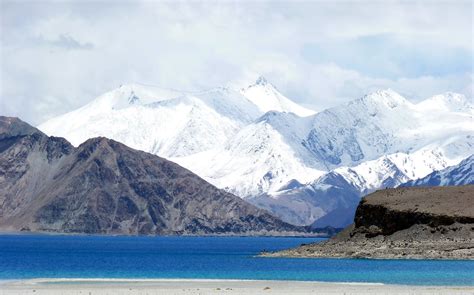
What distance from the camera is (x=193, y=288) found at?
360 feet

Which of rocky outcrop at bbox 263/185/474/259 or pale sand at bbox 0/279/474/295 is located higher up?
rocky outcrop at bbox 263/185/474/259

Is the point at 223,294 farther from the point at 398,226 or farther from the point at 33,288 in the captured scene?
the point at 398,226

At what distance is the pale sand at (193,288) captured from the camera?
101 m

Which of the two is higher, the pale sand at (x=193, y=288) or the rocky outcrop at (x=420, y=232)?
the rocky outcrop at (x=420, y=232)

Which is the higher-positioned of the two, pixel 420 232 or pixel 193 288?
pixel 420 232

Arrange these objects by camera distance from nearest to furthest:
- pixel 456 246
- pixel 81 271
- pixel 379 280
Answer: pixel 379 280, pixel 81 271, pixel 456 246

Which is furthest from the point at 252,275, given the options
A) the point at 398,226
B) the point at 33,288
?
the point at 398,226

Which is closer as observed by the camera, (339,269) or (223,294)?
(223,294)

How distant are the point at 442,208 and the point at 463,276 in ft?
209

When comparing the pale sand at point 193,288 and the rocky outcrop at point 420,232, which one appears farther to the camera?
the rocky outcrop at point 420,232

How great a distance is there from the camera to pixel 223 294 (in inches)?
3861

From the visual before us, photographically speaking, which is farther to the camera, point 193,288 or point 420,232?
point 420,232

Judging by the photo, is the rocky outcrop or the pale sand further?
the rocky outcrop

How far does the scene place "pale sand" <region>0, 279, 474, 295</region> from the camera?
101 meters
